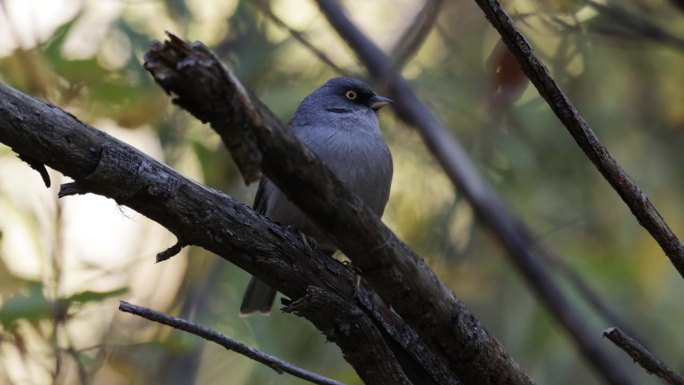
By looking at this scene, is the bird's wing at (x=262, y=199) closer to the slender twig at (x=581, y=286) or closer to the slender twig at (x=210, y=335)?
the slender twig at (x=581, y=286)

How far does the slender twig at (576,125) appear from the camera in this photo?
110 inches

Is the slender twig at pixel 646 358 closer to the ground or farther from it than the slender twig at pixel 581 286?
closer to the ground

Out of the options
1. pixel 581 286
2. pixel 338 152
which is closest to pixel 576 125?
pixel 338 152

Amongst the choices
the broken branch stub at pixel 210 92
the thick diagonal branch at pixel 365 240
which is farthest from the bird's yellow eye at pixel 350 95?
the broken branch stub at pixel 210 92

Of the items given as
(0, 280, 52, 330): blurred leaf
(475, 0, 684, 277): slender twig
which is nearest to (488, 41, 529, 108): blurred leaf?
(475, 0, 684, 277): slender twig

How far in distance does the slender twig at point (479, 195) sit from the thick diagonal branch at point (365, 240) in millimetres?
2593

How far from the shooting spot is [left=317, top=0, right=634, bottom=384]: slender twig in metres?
5.68

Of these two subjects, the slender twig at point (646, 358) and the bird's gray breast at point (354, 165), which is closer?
the slender twig at point (646, 358)

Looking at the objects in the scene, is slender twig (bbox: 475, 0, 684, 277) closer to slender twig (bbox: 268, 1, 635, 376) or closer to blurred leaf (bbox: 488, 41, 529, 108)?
blurred leaf (bbox: 488, 41, 529, 108)

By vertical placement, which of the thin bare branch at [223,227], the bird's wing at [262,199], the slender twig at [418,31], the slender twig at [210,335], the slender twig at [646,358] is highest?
the slender twig at [418,31]

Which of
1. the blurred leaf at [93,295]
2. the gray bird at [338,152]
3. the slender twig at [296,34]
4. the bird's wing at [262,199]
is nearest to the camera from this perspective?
the blurred leaf at [93,295]

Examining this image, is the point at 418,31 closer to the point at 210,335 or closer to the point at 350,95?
the point at 350,95

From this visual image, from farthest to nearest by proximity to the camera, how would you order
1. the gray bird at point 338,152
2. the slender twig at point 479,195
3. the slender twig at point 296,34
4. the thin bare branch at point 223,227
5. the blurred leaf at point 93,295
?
the slender twig at point 479,195, the slender twig at point 296,34, the gray bird at point 338,152, the blurred leaf at point 93,295, the thin bare branch at point 223,227

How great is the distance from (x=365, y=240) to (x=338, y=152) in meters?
2.40
